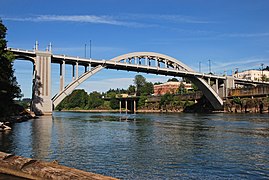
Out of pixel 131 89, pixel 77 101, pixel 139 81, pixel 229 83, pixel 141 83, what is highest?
pixel 139 81

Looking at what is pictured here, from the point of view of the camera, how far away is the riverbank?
6.82m

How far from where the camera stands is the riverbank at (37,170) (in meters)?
6.82

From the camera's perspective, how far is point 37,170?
7629mm

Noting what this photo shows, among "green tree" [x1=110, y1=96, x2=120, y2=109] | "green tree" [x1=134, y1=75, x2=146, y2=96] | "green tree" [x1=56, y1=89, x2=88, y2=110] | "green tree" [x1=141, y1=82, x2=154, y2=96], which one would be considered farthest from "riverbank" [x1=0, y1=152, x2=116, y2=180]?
"green tree" [x1=134, y1=75, x2=146, y2=96]

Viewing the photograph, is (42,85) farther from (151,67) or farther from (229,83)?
(229,83)

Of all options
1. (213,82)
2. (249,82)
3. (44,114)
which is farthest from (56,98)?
(249,82)

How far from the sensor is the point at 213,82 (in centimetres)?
9775

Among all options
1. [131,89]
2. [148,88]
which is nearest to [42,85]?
[148,88]

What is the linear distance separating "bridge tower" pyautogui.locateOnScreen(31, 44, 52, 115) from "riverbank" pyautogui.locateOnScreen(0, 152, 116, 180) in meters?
46.7

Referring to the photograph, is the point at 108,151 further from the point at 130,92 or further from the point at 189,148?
the point at 130,92

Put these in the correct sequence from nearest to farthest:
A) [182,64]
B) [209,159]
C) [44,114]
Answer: [209,159] → [44,114] → [182,64]

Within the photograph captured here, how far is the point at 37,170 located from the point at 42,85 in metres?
Result: 48.7

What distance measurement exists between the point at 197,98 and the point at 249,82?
1910 cm

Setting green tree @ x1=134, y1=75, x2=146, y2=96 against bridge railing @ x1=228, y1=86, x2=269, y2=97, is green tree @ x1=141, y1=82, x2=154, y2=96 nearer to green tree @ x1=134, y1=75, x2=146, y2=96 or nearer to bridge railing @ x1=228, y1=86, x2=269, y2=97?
green tree @ x1=134, y1=75, x2=146, y2=96
